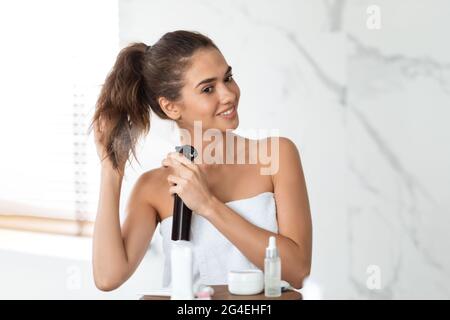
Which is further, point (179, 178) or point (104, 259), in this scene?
point (104, 259)

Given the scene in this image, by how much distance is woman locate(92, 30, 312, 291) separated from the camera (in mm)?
1555

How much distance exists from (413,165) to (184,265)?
1.09 metres

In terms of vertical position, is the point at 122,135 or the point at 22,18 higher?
the point at 22,18

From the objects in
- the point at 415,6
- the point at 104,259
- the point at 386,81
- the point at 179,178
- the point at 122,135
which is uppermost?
the point at 415,6

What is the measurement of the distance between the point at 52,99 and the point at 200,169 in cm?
114

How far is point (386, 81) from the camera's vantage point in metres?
2.10

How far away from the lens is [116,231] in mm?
1566

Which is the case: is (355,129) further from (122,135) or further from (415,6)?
(122,135)

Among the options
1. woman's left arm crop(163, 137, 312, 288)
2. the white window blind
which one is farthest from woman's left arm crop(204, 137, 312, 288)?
the white window blind

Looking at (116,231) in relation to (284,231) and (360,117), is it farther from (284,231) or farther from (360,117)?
(360,117)

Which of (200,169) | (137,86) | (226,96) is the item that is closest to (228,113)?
(226,96)

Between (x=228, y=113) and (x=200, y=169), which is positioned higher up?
(x=228, y=113)

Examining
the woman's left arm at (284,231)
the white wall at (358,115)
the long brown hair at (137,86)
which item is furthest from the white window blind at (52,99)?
Result: the woman's left arm at (284,231)

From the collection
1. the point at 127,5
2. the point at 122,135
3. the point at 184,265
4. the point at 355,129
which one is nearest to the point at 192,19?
the point at 127,5
